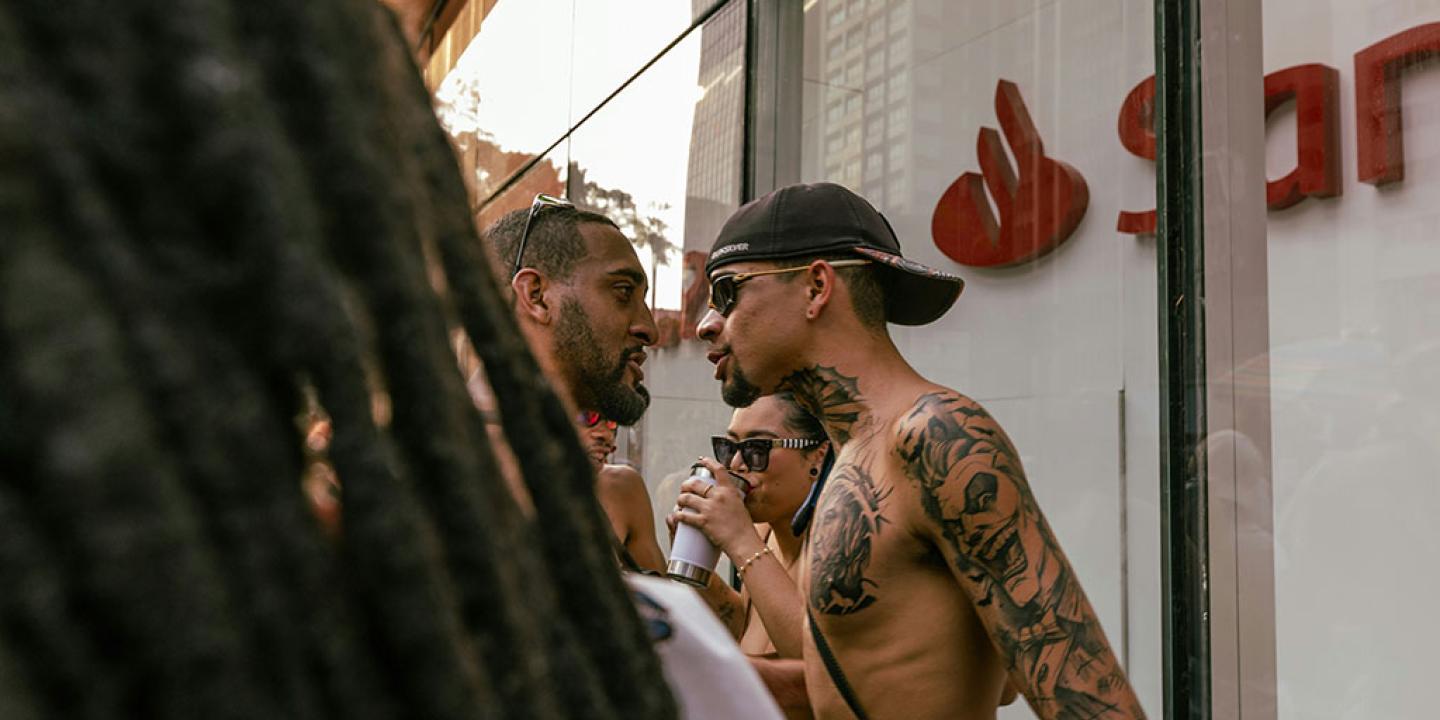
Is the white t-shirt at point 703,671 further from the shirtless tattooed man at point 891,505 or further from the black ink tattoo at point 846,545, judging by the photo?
the black ink tattoo at point 846,545

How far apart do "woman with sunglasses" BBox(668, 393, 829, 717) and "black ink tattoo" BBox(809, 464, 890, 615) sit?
390 mm

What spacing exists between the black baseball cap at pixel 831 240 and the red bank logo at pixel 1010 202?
2.80 ft

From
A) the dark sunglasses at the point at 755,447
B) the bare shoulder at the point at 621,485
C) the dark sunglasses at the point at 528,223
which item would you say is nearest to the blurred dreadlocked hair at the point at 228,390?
the dark sunglasses at the point at 528,223

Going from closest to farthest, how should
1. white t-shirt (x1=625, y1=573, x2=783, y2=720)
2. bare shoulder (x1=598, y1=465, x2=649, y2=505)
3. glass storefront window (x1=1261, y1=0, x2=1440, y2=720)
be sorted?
white t-shirt (x1=625, y1=573, x2=783, y2=720)
glass storefront window (x1=1261, y1=0, x2=1440, y2=720)
bare shoulder (x1=598, y1=465, x2=649, y2=505)

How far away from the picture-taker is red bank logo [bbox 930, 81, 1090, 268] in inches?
152

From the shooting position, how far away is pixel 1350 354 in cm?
292

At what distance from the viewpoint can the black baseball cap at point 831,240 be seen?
3.05m

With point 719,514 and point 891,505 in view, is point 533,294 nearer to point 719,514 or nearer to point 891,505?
point 719,514

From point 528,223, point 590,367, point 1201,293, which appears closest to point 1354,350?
point 1201,293

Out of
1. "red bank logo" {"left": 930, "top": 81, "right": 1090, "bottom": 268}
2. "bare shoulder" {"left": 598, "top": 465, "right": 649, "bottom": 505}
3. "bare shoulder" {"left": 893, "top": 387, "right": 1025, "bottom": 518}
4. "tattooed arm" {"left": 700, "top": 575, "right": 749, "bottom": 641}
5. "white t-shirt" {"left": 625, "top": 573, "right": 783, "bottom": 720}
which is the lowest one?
"tattooed arm" {"left": 700, "top": 575, "right": 749, "bottom": 641}

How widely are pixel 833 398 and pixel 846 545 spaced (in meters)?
0.44

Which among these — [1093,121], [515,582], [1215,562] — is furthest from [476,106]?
[515,582]

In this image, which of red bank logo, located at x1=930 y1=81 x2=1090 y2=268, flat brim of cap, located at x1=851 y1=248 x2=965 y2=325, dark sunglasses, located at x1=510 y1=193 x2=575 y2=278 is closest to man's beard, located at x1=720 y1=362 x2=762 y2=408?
flat brim of cap, located at x1=851 y1=248 x2=965 y2=325

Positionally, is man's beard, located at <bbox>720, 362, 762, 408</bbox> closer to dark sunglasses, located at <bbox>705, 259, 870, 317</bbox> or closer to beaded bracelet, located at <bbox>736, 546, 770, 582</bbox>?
dark sunglasses, located at <bbox>705, 259, 870, 317</bbox>
